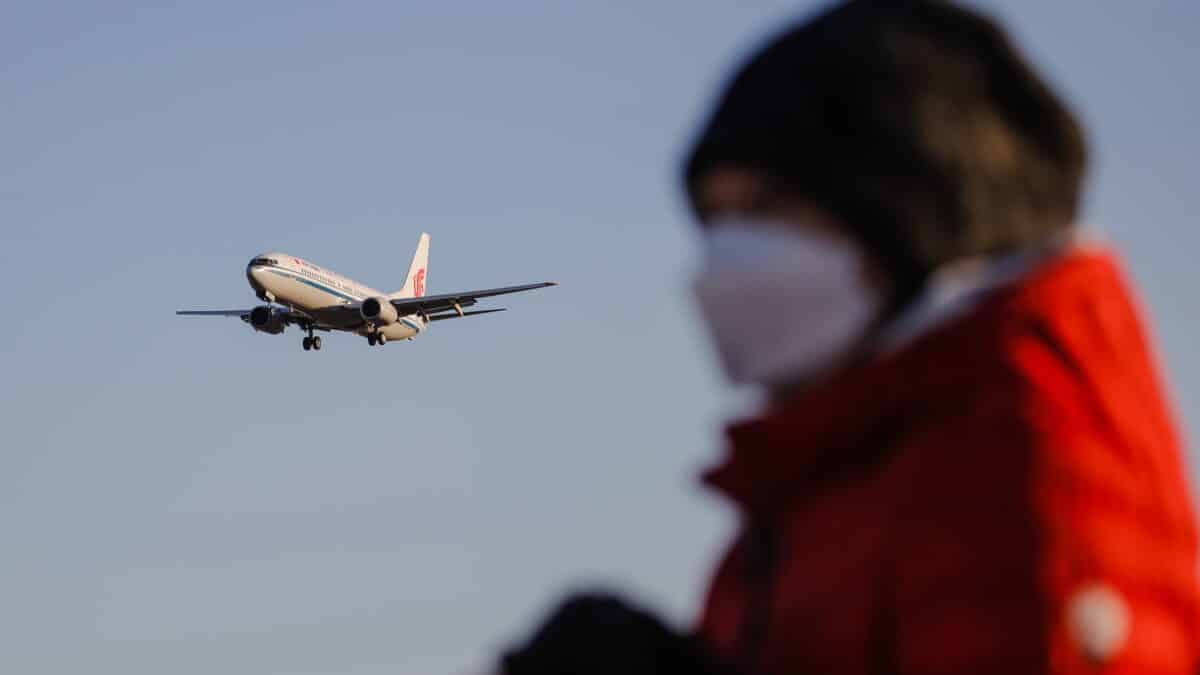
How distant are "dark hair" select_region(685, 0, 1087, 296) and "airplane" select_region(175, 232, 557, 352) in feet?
175

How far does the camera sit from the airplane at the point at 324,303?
54.4 m

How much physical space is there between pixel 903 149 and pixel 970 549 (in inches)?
16.3

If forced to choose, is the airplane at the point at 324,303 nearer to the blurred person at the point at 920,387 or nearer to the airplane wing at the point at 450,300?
the airplane wing at the point at 450,300

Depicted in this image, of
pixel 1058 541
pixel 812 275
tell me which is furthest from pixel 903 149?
pixel 1058 541

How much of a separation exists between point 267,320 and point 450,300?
616cm

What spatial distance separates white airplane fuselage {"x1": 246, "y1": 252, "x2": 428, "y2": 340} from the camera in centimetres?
5422

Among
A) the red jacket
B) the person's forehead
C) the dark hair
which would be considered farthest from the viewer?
the person's forehead

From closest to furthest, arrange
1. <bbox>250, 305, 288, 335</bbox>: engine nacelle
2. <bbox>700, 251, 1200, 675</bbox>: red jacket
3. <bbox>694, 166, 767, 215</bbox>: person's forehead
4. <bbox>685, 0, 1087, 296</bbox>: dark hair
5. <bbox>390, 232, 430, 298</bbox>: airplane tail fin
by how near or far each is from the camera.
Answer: <bbox>700, 251, 1200, 675</bbox>: red jacket
<bbox>685, 0, 1087, 296</bbox>: dark hair
<bbox>694, 166, 767, 215</bbox>: person's forehead
<bbox>250, 305, 288, 335</bbox>: engine nacelle
<bbox>390, 232, 430, 298</bbox>: airplane tail fin

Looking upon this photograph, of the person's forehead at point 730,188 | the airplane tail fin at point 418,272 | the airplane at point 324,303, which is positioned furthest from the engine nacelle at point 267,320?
the person's forehead at point 730,188

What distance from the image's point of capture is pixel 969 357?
150 centimetres

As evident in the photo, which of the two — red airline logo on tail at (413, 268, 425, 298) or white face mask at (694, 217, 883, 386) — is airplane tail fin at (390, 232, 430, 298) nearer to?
red airline logo on tail at (413, 268, 425, 298)

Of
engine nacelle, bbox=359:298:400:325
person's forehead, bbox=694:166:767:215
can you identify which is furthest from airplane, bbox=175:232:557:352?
person's forehead, bbox=694:166:767:215

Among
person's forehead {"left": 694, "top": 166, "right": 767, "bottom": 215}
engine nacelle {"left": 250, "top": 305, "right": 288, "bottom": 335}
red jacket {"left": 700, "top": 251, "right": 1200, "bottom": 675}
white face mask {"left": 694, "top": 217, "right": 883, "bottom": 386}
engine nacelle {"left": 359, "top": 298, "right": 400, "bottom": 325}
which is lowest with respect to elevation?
red jacket {"left": 700, "top": 251, "right": 1200, "bottom": 675}

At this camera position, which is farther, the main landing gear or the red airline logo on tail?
the red airline logo on tail
